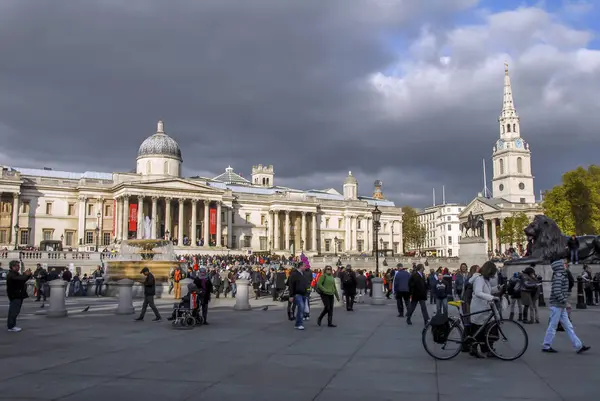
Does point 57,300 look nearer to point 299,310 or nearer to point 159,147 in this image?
point 299,310

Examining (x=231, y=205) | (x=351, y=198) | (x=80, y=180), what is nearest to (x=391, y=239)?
(x=351, y=198)

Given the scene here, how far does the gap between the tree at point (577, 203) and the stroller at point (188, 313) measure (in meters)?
61.2

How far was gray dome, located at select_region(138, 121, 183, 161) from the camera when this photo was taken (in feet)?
281

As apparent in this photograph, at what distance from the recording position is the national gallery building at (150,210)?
78.7 metres

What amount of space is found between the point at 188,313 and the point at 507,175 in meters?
129

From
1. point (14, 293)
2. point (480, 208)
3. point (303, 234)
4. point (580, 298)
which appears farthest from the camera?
point (480, 208)

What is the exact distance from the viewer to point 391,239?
11269 centimetres

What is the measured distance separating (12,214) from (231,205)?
32.4 m

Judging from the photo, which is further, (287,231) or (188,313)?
(287,231)

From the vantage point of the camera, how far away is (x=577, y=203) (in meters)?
68.7

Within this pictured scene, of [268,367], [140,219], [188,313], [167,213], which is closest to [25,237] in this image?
[140,219]

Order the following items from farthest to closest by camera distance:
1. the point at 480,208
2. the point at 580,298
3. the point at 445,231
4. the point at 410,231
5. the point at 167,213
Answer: the point at 445,231 → the point at 410,231 → the point at 480,208 → the point at 167,213 → the point at 580,298

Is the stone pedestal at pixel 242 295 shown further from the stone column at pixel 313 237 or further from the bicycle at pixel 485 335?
the stone column at pixel 313 237

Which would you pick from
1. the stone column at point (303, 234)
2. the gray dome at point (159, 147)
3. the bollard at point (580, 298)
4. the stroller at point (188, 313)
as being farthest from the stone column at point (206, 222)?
the stroller at point (188, 313)
